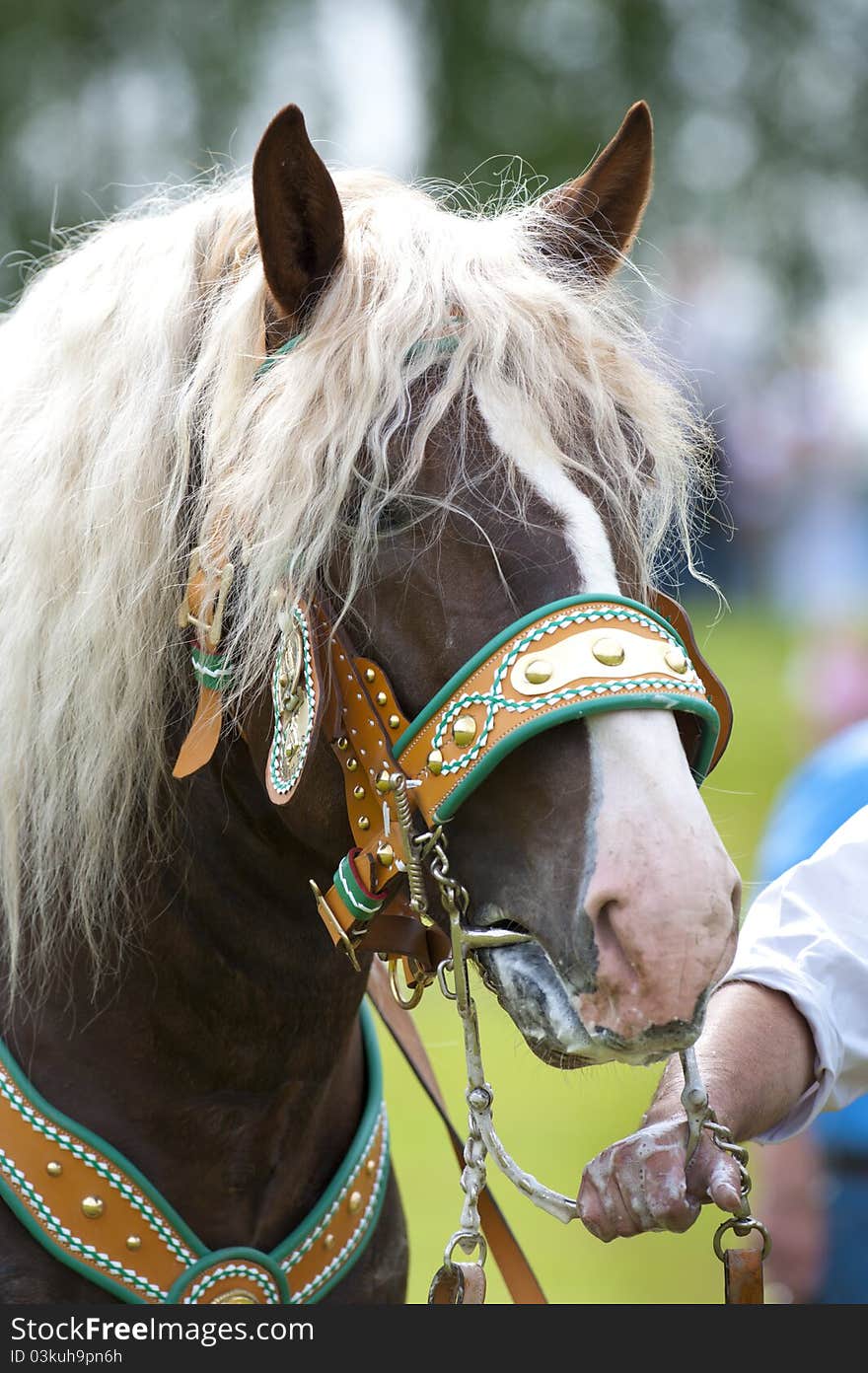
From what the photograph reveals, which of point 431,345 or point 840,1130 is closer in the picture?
point 431,345

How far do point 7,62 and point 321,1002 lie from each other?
522 inches

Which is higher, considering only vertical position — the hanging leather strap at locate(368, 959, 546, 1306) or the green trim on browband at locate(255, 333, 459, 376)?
the green trim on browband at locate(255, 333, 459, 376)

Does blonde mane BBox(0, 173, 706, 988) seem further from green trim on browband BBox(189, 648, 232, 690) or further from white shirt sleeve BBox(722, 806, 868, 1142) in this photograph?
white shirt sleeve BBox(722, 806, 868, 1142)

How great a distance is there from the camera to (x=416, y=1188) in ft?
17.3

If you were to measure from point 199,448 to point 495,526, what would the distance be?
45cm

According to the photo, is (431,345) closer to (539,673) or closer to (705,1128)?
(539,673)

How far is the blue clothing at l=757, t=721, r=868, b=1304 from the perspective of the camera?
2852 millimetres

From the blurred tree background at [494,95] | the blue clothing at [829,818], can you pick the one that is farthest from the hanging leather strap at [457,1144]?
the blurred tree background at [494,95]

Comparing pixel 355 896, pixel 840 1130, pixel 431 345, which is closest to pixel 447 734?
pixel 355 896

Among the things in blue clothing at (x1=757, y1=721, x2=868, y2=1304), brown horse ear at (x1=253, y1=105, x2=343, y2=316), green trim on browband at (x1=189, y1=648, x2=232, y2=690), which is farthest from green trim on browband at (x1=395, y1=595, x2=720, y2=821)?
blue clothing at (x1=757, y1=721, x2=868, y2=1304)

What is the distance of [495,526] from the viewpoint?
1608 mm

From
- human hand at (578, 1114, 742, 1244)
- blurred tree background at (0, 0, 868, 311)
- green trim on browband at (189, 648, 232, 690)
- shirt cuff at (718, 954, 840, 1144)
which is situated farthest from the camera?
blurred tree background at (0, 0, 868, 311)

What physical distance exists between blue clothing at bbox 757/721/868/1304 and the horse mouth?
4.53ft

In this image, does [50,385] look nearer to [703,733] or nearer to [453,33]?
[703,733]
